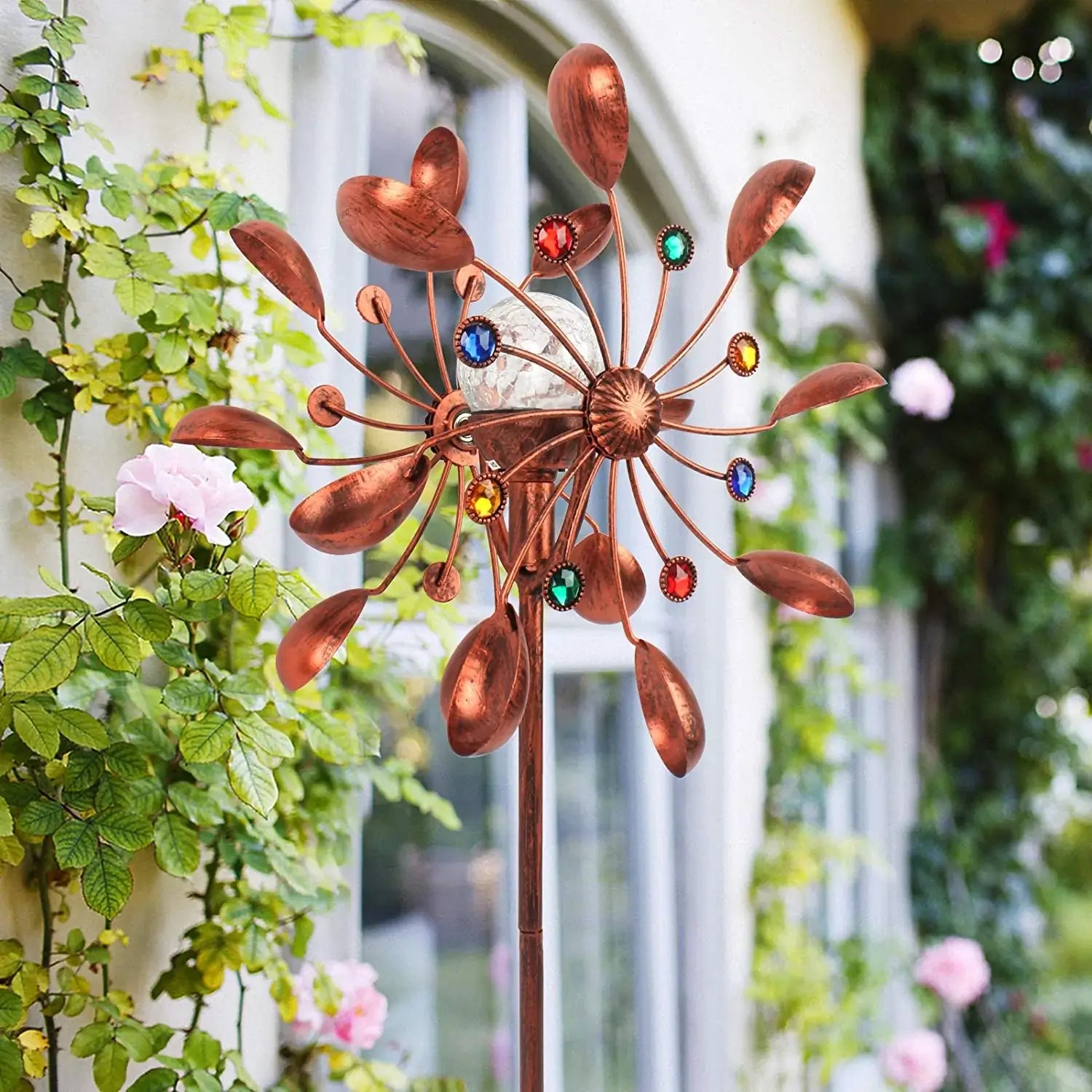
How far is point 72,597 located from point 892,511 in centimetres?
295

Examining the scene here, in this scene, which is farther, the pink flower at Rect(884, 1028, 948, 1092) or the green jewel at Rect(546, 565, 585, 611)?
the pink flower at Rect(884, 1028, 948, 1092)

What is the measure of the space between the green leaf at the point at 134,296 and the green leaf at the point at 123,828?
0.41 m

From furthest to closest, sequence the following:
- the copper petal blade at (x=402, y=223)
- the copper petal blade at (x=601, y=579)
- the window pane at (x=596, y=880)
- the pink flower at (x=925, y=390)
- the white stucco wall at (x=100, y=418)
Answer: the pink flower at (x=925, y=390) → the window pane at (x=596, y=880) → the copper petal blade at (x=601, y=579) → the white stucco wall at (x=100, y=418) → the copper petal blade at (x=402, y=223)

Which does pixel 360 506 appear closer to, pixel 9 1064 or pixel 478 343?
pixel 478 343

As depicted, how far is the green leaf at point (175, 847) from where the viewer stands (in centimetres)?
86

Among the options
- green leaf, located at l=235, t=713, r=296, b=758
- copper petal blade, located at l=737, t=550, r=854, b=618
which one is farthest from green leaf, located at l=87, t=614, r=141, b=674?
copper petal blade, located at l=737, t=550, r=854, b=618

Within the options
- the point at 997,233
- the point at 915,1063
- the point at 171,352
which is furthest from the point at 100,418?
the point at 997,233

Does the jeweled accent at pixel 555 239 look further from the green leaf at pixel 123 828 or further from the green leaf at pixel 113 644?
the green leaf at pixel 123 828

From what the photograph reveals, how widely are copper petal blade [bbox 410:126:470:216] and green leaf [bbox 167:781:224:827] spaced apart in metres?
0.54

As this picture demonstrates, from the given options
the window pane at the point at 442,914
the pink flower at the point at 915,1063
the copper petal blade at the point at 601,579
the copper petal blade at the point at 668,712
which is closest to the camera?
the copper petal blade at the point at 668,712

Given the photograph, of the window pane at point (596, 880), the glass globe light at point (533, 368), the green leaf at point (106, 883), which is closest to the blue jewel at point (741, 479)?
the glass globe light at point (533, 368)

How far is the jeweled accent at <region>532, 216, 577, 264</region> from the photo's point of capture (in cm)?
77

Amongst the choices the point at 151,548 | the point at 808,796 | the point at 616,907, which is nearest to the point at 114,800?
the point at 151,548

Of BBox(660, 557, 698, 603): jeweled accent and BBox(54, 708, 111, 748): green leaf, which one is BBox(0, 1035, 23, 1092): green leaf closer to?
BBox(54, 708, 111, 748): green leaf
